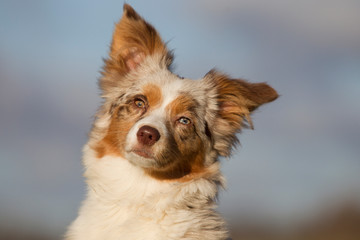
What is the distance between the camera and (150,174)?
5695 millimetres

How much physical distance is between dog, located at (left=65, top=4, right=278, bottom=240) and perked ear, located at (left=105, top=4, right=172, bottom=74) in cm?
1

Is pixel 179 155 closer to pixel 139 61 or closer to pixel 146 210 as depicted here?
pixel 146 210

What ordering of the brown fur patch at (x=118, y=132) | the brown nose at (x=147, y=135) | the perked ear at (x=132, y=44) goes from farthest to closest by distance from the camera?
the perked ear at (x=132, y=44) → the brown fur patch at (x=118, y=132) → the brown nose at (x=147, y=135)

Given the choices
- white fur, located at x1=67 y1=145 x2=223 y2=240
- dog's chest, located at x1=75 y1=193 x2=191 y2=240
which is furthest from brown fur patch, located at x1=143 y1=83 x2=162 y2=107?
dog's chest, located at x1=75 y1=193 x2=191 y2=240

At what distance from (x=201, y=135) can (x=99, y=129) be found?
126 cm

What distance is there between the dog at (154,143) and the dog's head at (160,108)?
12mm

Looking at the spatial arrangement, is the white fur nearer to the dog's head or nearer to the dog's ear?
the dog's head

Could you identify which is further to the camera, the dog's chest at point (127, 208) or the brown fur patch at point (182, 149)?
the brown fur patch at point (182, 149)

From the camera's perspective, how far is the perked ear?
6332 mm

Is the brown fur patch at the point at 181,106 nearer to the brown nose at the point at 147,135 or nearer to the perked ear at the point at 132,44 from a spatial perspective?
the brown nose at the point at 147,135

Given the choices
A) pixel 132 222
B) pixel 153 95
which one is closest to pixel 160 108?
pixel 153 95

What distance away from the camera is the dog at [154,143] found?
211 inches

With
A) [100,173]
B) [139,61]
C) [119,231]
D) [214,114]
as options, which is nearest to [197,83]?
[214,114]

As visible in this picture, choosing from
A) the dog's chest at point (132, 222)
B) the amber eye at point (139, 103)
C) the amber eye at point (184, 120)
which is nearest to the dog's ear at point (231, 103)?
the amber eye at point (184, 120)
